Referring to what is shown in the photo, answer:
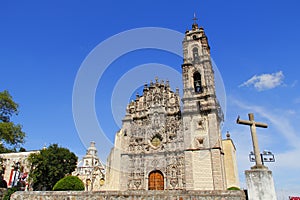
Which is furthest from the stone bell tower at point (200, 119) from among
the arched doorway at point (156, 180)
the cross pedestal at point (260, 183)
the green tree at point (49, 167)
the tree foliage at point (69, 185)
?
the green tree at point (49, 167)

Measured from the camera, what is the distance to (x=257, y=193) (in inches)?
229

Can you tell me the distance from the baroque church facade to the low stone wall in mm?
12534

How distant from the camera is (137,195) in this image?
714 centimetres

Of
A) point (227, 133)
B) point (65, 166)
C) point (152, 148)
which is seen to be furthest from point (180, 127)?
point (65, 166)

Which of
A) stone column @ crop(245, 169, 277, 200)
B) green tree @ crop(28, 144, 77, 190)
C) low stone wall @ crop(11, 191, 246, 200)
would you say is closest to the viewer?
stone column @ crop(245, 169, 277, 200)

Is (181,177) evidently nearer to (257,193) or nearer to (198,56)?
(198,56)

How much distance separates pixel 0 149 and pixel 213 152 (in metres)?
19.3

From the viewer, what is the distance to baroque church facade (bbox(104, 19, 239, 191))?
1928 cm

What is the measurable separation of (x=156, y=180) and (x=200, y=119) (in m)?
6.90

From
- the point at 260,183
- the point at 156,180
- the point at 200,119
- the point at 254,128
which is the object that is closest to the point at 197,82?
the point at 200,119

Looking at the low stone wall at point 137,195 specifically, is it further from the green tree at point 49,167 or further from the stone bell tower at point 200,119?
the green tree at point 49,167

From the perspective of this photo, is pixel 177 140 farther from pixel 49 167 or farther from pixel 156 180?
pixel 49 167

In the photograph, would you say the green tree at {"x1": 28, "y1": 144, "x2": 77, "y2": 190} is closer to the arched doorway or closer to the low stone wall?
the arched doorway

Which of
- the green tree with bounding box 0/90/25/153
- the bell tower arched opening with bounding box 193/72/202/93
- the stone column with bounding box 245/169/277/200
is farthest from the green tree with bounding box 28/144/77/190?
the stone column with bounding box 245/169/277/200
